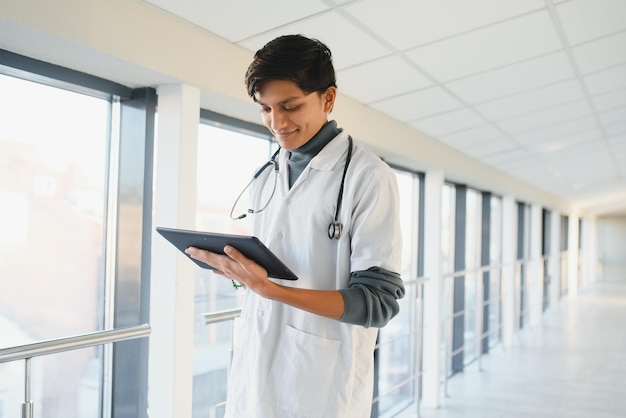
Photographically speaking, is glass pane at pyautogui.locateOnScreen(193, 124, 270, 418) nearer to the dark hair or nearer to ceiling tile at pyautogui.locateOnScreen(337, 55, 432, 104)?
ceiling tile at pyautogui.locateOnScreen(337, 55, 432, 104)

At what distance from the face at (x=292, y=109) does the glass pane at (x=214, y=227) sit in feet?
3.96

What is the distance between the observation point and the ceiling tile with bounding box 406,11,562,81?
196 cm

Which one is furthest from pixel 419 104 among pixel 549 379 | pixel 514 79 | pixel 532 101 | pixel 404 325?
pixel 549 379

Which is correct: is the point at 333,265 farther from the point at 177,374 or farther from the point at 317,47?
the point at 177,374

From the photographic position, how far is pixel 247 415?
35.9 inches

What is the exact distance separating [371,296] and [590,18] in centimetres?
173

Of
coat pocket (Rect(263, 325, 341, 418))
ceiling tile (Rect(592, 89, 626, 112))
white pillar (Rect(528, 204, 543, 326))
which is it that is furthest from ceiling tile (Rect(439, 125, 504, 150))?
white pillar (Rect(528, 204, 543, 326))

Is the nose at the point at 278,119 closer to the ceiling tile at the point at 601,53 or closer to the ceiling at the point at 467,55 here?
the ceiling at the point at 467,55

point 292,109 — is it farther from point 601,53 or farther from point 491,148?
point 491,148

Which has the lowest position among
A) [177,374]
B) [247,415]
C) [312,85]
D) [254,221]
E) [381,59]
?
[177,374]

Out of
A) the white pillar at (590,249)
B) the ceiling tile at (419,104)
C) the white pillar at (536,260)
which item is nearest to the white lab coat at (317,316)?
the ceiling tile at (419,104)

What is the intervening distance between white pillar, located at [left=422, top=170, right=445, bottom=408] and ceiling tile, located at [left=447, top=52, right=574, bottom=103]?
3.60ft

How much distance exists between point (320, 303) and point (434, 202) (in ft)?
10.3

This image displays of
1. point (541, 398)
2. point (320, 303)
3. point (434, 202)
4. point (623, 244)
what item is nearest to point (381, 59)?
point (320, 303)
